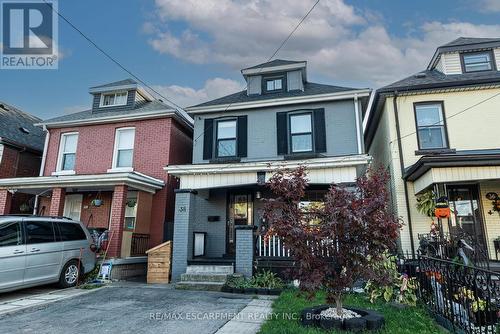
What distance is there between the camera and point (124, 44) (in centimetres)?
1007

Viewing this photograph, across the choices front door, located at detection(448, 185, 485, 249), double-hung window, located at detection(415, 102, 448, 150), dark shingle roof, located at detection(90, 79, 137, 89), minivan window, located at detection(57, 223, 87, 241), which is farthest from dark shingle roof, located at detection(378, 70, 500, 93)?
minivan window, located at detection(57, 223, 87, 241)

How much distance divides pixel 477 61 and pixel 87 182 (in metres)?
14.8

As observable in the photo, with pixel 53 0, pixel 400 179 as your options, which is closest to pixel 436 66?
pixel 400 179

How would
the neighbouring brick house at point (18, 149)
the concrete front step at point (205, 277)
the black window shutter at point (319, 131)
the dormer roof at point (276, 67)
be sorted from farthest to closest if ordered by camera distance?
the neighbouring brick house at point (18, 149)
the dormer roof at point (276, 67)
the black window shutter at point (319, 131)
the concrete front step at point (205, 277)

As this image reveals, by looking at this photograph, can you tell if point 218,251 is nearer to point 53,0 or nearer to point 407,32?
point 53,0

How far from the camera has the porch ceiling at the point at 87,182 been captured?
10102 millimetres

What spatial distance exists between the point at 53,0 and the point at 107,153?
243 inches

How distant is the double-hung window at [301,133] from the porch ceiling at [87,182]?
5126 millimetres

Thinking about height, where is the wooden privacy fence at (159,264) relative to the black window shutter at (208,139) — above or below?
below

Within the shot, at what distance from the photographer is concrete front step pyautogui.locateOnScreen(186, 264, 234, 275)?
8.78 metres

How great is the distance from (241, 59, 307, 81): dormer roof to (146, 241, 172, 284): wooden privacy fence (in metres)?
7.47

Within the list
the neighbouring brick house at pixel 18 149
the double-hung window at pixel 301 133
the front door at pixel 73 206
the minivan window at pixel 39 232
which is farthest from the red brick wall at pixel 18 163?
the double-hung window at pixel 301 133

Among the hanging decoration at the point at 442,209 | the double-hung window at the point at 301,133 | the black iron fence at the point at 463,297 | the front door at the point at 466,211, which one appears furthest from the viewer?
the double-hung window at the point at 301,133

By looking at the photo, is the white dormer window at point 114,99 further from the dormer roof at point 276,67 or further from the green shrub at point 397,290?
the green shrub at point 397,290
